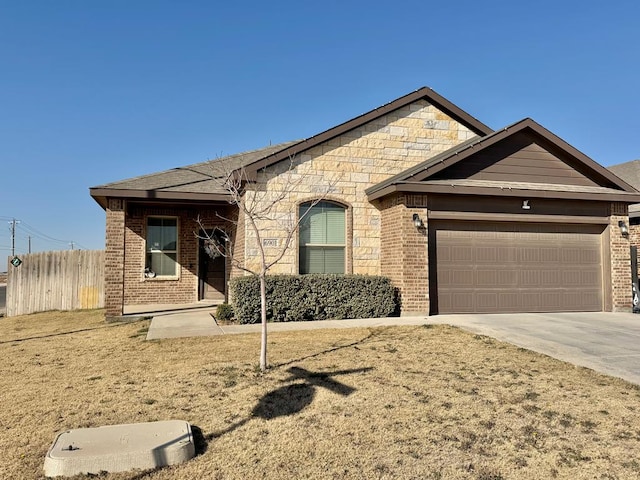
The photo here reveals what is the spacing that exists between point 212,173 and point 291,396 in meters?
9.62

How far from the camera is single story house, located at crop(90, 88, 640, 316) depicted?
11.2m

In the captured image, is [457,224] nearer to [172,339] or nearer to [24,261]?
[172,339]

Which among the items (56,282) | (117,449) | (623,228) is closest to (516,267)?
(623,228)

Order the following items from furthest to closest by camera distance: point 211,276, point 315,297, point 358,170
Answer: point 211,276 < point 358,170 < point 315,297

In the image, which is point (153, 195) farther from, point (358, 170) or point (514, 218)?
point (514, 218)

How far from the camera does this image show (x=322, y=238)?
12.0 meters

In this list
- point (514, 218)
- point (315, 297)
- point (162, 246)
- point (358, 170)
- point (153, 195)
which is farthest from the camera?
point (162, 246)

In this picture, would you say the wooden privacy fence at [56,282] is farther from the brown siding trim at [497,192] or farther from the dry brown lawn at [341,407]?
the brown siding trim at [497,192]

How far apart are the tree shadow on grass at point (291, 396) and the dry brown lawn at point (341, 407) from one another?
2cm

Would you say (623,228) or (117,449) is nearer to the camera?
(117,449)

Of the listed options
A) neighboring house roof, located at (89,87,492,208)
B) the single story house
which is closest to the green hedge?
the single story house

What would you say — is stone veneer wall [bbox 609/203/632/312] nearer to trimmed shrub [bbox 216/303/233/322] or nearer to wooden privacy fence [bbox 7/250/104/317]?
trimmed shrub [bbox 216/303/233/322]

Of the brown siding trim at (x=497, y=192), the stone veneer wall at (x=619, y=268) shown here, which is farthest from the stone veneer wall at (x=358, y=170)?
the stone veneer wall at (x=619, y=268)

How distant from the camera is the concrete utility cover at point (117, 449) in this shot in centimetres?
357
